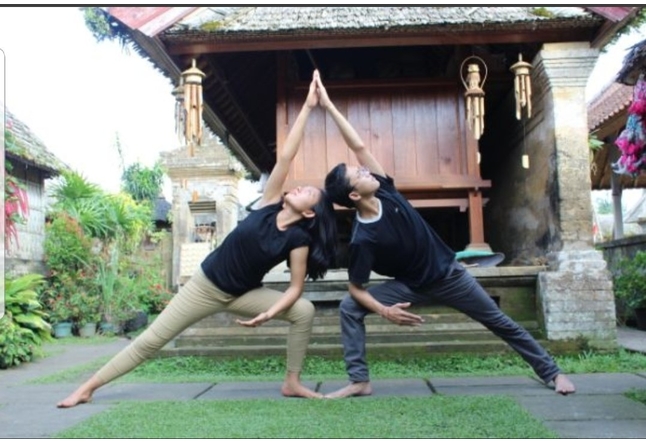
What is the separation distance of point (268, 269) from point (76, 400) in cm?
139

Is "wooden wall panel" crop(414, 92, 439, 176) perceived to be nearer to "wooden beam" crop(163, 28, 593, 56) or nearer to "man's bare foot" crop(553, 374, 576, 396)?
"wooden beam" crop(163, 28, 593, 56)

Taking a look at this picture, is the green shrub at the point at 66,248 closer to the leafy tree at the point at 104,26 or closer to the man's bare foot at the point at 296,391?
the leafy tree at the point at 104,26

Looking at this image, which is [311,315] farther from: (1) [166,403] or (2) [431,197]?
(2) [431,197]

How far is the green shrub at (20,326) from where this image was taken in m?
5.96

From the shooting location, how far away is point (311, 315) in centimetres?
372

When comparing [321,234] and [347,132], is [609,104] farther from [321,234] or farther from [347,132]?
[321,234]

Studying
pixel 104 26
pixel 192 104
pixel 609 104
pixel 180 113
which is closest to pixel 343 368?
pixel 192 104

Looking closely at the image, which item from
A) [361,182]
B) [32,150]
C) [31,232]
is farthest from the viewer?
[31,232]

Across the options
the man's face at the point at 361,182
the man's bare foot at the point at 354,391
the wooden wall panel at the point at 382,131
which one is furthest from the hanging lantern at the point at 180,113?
the man's bare foot at the point at 354,391

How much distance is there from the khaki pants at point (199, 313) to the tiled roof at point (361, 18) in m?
2.97

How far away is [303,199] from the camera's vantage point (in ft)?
11.4

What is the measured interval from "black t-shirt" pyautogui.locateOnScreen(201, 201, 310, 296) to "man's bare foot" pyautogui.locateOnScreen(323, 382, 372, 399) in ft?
2.66

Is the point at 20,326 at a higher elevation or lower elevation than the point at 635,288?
lower

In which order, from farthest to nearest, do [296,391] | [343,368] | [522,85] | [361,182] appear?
[522,85], [343,368], [296,391], [361,182]
